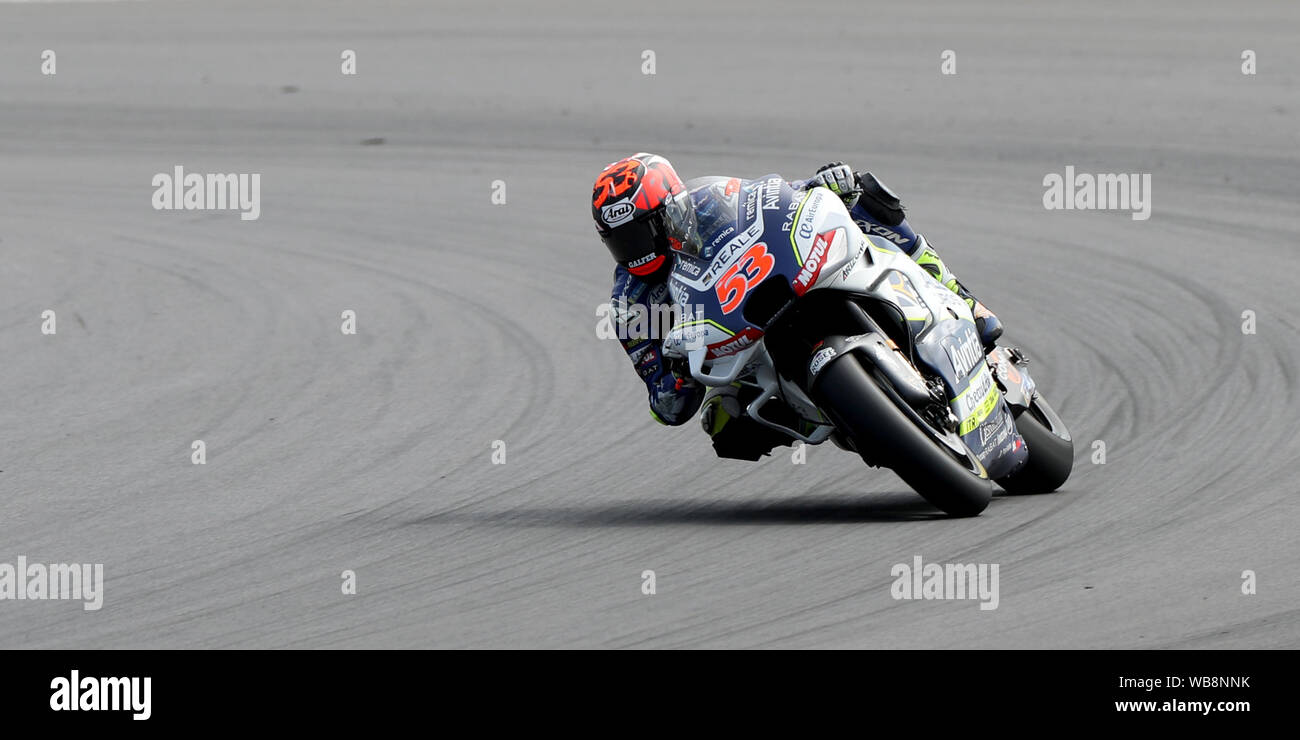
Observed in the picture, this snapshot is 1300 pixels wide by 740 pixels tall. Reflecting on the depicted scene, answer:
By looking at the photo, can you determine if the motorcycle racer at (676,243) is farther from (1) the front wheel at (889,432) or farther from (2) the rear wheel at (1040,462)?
(1) the front wheel at (889,432)

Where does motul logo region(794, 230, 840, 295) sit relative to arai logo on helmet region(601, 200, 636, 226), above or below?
below

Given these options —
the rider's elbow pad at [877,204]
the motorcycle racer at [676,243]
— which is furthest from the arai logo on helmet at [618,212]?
the rider's elbow pad at [877,204]

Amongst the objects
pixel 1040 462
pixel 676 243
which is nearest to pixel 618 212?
pixel 676 243

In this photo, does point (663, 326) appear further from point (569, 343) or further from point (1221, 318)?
point (1221, 318)

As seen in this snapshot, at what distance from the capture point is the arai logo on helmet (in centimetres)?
731

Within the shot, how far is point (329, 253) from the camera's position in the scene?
48.4 ft

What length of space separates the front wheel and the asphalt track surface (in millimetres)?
229

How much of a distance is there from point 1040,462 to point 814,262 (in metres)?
1.46

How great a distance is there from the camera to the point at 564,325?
1220cm

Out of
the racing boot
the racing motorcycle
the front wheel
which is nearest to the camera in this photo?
the front wheel

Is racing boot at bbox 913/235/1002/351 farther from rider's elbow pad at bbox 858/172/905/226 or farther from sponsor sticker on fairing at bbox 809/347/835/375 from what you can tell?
sponsor sticker on fairing at bbox 809/347/835/375

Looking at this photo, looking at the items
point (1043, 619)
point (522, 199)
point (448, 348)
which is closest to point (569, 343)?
point (448, 348)

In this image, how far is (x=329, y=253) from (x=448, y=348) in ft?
11.3

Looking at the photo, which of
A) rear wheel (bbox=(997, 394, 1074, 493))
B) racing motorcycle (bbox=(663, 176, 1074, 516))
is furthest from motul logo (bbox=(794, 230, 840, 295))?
rear wheel (bbox=(997, 394, 1074, 493))
